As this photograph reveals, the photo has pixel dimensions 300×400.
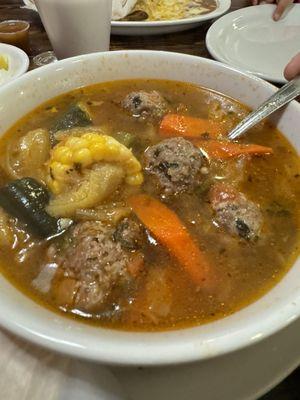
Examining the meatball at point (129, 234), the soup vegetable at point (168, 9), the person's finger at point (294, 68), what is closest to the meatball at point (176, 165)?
the meatball at point (129, 234)

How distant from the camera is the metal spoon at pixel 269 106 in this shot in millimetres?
1584

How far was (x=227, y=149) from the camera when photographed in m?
1.57

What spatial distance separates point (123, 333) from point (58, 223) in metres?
0.44

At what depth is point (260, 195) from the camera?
145 centimetres

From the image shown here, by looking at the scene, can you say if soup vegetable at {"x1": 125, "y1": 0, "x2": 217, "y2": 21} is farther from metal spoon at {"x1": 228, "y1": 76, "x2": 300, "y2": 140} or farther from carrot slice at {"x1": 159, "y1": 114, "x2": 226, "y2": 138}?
metal spoon at {"x1": 228, "y1": 76, "x2": 300, "y2": 140}

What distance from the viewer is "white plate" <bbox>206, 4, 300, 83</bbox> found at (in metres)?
2.51

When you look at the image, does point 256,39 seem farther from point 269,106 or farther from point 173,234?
point 173,234

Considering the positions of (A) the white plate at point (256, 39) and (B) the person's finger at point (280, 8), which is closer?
(A) the white plate at point (256, 39)

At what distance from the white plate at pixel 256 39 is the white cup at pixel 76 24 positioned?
0.65m

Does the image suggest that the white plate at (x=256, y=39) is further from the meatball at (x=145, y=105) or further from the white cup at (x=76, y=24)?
A: the meatball at (x=145, y=105)

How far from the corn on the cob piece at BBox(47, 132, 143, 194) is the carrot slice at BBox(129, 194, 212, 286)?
157 millimetres

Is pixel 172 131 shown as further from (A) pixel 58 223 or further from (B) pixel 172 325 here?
(B) pixel 172 325

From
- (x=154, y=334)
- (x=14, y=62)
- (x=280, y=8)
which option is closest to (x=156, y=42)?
(x=14, y=62)

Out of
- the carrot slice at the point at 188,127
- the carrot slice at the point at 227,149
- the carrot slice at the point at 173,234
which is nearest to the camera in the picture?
the carrot slice at the point at 173,234
